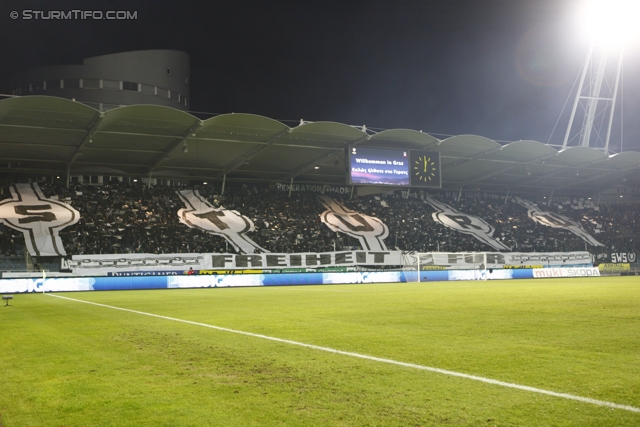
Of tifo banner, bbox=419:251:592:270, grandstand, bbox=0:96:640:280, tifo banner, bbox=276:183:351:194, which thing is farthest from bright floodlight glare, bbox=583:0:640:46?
tifo banner, bbox=276:183:351:194

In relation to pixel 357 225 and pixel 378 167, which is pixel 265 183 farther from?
pixel 378 167

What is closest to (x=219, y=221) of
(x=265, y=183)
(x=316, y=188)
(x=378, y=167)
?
(x=265, y=183)

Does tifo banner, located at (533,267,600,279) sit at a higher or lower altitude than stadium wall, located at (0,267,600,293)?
lower

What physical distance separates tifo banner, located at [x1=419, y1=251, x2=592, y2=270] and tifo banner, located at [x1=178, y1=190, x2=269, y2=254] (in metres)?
13.1

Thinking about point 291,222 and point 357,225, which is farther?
point 357,225

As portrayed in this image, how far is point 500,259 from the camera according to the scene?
47.2 metres

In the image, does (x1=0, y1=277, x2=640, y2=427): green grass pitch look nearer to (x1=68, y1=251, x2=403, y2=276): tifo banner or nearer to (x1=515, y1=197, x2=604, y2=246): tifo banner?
(x1=68, y1=251, x2=403, y2=276): tifo banner

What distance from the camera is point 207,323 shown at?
1221 centimetres

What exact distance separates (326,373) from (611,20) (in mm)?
50993

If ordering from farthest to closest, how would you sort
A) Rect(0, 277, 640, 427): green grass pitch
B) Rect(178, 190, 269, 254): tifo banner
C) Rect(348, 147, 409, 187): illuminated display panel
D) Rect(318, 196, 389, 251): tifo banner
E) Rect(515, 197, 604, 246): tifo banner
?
Rect(515, 197, 604, 246): tifo banner < Rect(318, 196, 389, 251): tifo banner < Rect(178, 190, 269, 254): tifo banner < Rect(348, 147, 409, 187): illuminated display panel < Rect(0, 277, 640, 427): green grass pitch

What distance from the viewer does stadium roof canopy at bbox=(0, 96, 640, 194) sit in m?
35.2

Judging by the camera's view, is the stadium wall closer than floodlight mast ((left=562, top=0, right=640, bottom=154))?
Yes

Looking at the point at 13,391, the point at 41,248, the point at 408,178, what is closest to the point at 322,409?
the point at 13,391

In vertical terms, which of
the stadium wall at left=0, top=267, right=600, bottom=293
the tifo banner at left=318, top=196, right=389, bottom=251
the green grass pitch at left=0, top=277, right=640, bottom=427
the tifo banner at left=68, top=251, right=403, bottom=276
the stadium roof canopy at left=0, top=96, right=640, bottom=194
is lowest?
the stadium wall at left=0, top=267, right=600, bottom=293
